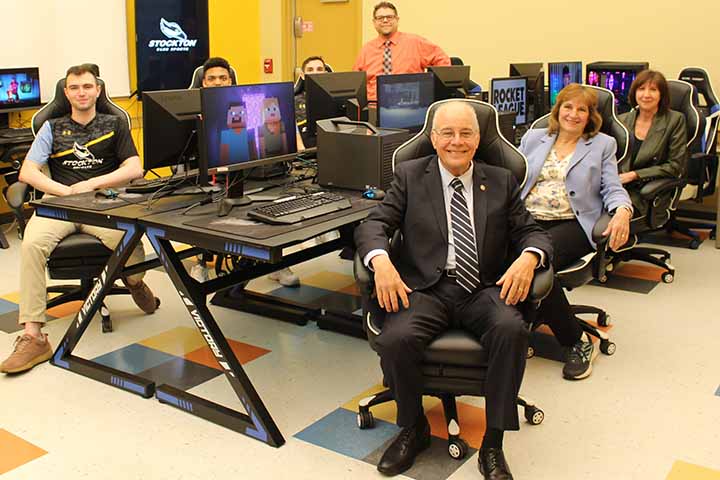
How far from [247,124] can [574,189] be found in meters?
1.50

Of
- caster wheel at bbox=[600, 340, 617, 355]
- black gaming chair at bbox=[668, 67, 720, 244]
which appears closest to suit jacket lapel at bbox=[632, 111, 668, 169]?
black gaming chair at bbox=[668, 67, 720, 244]

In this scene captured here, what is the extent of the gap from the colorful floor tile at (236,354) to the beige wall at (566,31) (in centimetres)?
438

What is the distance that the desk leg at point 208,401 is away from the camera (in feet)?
9.35

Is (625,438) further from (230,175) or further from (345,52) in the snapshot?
(345,52)

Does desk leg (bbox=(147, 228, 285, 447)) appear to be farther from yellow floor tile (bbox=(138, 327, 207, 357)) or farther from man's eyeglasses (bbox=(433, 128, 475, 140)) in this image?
man's eyeglasses (bbox=(433, 128, 475, 140))

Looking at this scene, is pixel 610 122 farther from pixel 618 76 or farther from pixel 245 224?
pixel 618 76

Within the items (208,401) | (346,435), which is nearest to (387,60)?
(208,401)

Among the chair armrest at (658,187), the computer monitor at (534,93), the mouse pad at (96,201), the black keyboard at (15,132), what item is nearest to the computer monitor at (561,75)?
the computer monitor at (534,93)

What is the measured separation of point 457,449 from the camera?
269 centimetres

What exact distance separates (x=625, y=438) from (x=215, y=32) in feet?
Answer: 19.9

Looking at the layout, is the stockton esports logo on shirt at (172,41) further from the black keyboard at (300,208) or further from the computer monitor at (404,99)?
the black keyboard at (300,208)

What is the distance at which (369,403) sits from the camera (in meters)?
2.93

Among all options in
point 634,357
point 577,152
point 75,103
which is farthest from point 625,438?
point 75,103

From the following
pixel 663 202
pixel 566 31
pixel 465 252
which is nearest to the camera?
pixel 465 252
